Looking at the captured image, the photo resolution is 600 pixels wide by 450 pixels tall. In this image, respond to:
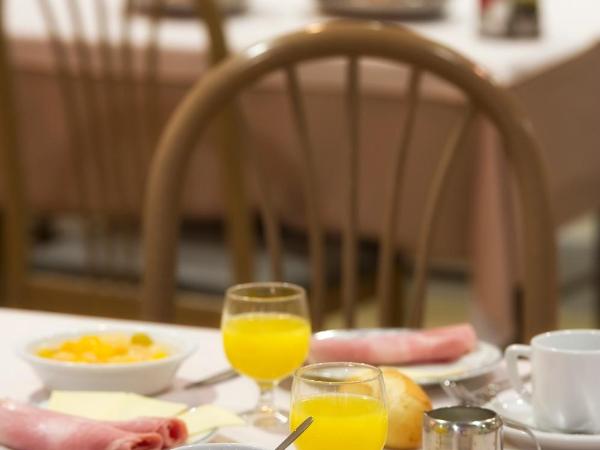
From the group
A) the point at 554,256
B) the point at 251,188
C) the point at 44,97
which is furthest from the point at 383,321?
the point at 44,97

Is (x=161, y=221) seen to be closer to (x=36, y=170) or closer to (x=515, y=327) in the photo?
(x=515, y=327)

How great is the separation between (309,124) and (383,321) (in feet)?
3.12

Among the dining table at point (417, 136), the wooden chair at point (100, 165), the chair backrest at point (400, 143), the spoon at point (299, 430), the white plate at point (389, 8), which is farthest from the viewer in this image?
the white plate at point (389, 8)

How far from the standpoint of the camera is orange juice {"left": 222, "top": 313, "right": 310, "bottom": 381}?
1151 mm

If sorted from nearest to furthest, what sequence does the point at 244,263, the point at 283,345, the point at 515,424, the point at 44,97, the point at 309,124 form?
1. the point at 515,424
2. the point at 283,345
3. the point at 244,263
4. the point at 309,124
5. the point at 44,97

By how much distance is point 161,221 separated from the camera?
1.57 meters

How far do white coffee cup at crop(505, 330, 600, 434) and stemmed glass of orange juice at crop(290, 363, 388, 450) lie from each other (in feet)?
0.58

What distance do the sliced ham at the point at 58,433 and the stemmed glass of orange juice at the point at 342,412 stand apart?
0.40ft

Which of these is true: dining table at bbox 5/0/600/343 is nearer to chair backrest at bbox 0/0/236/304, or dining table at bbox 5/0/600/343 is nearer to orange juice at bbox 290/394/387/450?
chair backrest at bbox 0/0/236/304

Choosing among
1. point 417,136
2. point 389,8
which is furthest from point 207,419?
point 389,8

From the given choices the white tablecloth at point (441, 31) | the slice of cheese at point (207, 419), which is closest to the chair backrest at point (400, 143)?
the slice of cheese at point (207, 419)

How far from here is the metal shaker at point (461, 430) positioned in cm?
90

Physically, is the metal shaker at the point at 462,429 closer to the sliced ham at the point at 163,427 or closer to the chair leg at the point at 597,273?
Result: the sliced ham at the point at 163,427

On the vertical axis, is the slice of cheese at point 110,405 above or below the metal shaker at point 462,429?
below
